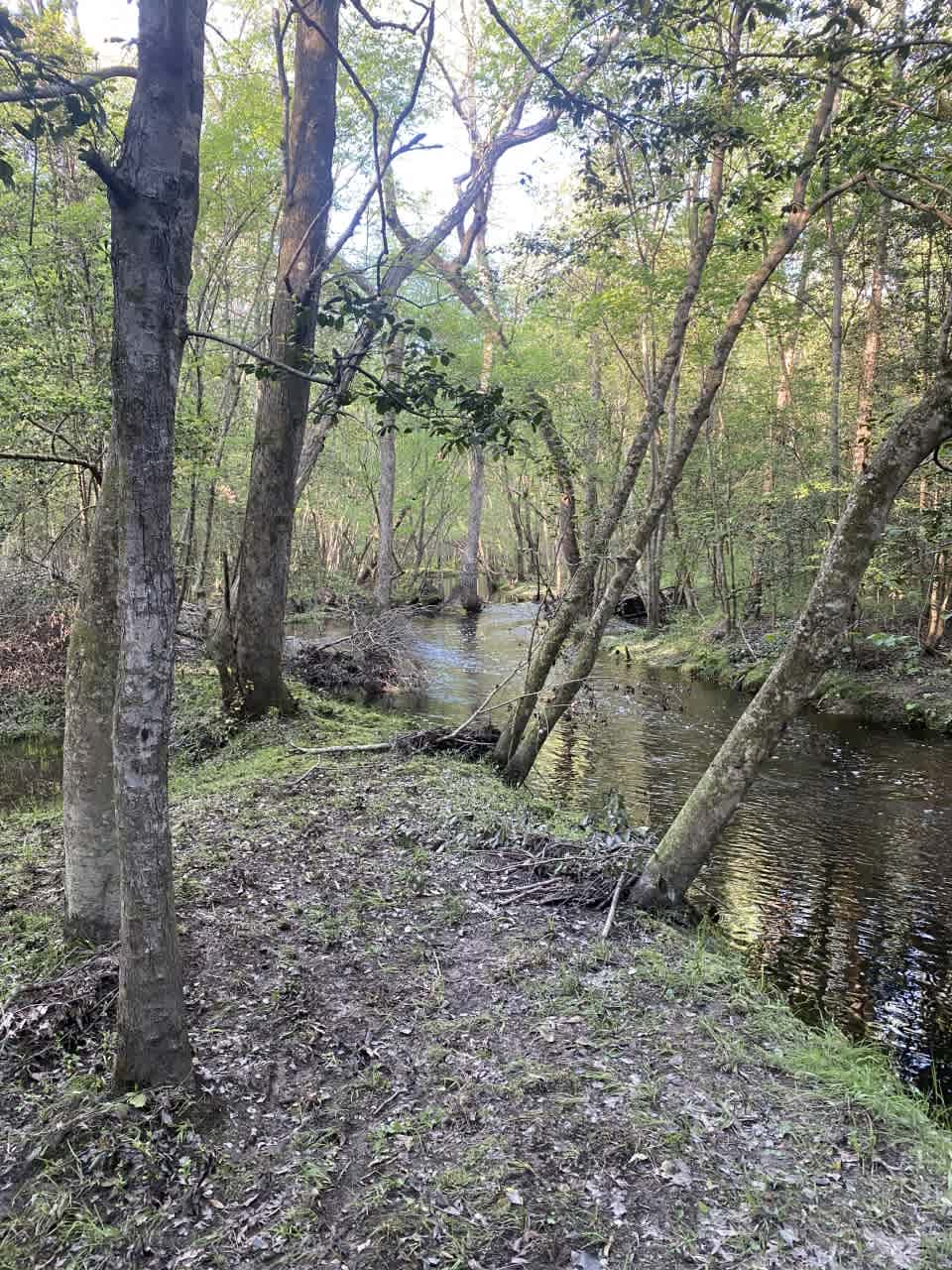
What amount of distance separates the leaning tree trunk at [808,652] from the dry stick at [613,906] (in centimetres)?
16

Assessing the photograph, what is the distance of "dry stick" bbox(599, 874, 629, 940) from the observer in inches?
199

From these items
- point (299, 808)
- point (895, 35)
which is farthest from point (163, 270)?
point (895, 35)

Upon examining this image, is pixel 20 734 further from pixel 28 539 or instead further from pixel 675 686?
pixel 675 686

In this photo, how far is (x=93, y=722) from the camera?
4219 mm

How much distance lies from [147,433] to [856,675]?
1647cm

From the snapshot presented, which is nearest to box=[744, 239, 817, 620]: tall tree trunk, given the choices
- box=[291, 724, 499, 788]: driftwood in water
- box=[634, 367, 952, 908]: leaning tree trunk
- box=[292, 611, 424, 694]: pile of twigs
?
box=[292, 611, 424, 694]: pile of twigs

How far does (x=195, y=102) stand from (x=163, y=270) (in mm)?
1849

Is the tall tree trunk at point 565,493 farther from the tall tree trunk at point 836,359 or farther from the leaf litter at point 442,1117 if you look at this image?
the tall tree trunk at point 836,359

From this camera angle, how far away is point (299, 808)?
285 inches

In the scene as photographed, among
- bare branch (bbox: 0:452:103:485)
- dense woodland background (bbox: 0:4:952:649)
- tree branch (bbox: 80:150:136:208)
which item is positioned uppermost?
dense woodland background (bbox: 0:4:952:649)

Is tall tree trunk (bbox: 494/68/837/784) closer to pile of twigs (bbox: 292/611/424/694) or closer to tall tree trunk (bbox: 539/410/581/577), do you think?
tall tree trunk (bbox: 539/410/581/577)

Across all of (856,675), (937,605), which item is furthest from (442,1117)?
(937,605)

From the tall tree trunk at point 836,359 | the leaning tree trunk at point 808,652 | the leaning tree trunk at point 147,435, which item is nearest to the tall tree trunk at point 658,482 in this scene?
the leaning tree trunk at point 808,652

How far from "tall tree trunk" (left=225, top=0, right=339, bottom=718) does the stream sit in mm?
2980
